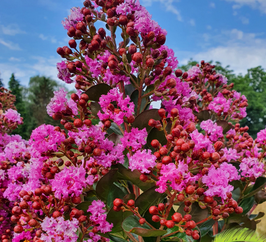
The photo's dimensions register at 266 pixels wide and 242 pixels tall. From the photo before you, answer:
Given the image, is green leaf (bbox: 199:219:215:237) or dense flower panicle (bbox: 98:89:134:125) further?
green leaf (bbox: 199:219:215:237)

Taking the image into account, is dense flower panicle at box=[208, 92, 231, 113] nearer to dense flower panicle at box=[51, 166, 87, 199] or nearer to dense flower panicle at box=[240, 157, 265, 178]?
dense flower panicle at box=[240, 157, 265, 178]

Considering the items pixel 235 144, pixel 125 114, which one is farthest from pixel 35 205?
pixel 235 144

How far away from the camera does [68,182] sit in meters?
1.11

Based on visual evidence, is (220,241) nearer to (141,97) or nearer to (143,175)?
(143,175)

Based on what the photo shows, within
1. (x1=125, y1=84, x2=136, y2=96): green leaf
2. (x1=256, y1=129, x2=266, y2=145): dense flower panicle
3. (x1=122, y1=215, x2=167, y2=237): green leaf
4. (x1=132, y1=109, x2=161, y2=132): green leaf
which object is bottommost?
(x1=122, y1=215, x2=167, y2=237): green leaf

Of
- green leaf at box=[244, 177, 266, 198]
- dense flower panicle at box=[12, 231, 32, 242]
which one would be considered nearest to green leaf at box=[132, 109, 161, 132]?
dense flower panicle at box=[12, 231, 32, 242]

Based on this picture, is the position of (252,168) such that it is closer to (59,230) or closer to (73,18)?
(59,230)

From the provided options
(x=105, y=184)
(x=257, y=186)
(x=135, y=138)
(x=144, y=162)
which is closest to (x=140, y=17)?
(x=135, y=138)

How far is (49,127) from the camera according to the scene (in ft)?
4.14

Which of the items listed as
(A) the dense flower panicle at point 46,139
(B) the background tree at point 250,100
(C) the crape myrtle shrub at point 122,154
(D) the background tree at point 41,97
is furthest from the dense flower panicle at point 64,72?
(D) the background tree at point 41,97

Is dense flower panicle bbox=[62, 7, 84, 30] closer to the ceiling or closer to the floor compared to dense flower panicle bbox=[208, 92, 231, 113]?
closer to the ceiling

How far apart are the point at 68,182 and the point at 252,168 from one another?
64.0 inches

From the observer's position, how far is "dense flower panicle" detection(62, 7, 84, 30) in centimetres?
135

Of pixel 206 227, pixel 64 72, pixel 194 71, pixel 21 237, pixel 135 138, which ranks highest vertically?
pixel 194 71
